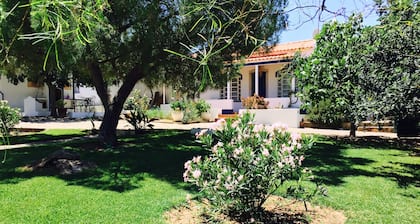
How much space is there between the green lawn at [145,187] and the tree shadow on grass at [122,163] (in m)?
0.02

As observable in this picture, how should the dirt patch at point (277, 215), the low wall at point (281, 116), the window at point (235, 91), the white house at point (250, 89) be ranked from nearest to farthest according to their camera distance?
the dirt patch at point (277, 215) → the low wall at point (281, 116) → the white house at point (250, 89) → the window at point (235, 91)

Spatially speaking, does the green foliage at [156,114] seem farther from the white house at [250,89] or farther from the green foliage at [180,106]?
the green foliage at [180,106]

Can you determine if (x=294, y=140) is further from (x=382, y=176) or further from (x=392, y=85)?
(x=382, y=176)

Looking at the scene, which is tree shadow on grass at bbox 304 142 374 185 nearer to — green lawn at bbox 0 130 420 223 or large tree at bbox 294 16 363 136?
green lawn at bbox 0 130 420 223

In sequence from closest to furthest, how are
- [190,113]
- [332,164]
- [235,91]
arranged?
[332,164]
[190,113]
[235,91]

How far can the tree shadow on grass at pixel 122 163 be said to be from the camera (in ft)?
24.0

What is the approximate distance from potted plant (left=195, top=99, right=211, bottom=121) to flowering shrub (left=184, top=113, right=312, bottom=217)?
1899cm

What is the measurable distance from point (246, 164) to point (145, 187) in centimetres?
312

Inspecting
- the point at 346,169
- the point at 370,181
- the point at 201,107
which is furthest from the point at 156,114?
the point at 370,181

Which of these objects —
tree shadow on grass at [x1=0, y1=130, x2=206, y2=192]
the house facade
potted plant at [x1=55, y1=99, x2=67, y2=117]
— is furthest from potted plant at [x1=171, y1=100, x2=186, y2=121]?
potted plant at [x1=55, y1=99, x2=67, y2=117]

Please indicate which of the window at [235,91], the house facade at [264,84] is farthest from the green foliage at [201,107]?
the window at [235,91]

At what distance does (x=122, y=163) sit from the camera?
356 inches

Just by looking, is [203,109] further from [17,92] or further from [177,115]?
[17,92]

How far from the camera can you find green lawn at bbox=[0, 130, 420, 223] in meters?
5.32
